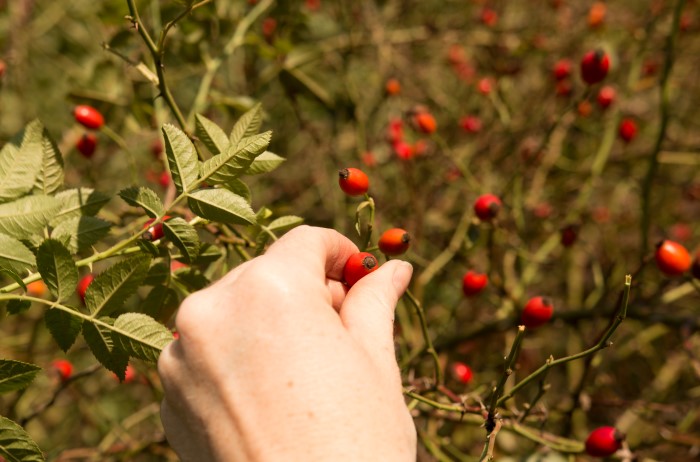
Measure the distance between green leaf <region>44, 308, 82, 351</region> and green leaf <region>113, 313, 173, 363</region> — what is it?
0.35 ft

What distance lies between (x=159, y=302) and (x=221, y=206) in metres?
0.44

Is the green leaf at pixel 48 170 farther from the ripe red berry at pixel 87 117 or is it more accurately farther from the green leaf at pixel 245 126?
the ripe red berry at pixel 87 117

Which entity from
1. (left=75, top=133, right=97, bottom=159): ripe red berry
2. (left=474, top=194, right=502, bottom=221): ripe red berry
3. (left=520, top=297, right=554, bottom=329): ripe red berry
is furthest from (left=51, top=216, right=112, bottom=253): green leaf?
(left=520, top=297, right=554, bottom=329): ripe red berry

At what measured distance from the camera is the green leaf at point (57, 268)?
1217 mm

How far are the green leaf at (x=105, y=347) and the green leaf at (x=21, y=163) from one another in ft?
1.23

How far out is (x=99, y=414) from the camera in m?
2.72

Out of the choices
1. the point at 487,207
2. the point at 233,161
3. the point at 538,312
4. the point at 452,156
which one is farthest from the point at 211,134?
the point at 452,156

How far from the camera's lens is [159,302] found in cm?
154

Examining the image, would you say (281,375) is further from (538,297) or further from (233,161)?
(538,297)

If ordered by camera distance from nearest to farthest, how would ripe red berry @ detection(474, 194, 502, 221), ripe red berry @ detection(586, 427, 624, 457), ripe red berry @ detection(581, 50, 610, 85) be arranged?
ripe red berry @ detection(586, 427, 624, 457)
ripe red berry @ detection(474, 194, 502, 221)
ripe red berry @ detection(581, 50, 610, 85)

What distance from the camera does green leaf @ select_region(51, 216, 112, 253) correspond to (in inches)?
53.5

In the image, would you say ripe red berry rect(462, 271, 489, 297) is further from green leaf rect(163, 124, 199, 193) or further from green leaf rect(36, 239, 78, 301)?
green leaf rect(36, 239, 78, 301)

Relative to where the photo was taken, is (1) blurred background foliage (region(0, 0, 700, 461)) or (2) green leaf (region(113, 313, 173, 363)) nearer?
(2) green leaf (region(113, 313, 173, 363))

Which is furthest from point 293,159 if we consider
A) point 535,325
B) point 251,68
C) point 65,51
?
point 535,325
